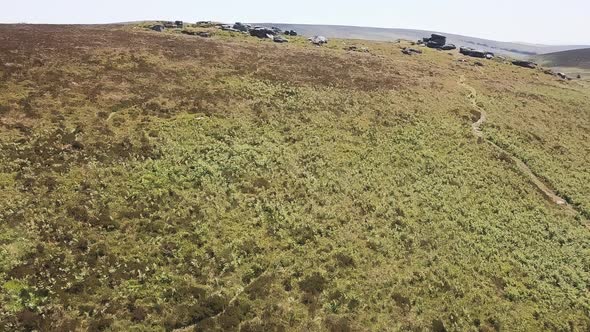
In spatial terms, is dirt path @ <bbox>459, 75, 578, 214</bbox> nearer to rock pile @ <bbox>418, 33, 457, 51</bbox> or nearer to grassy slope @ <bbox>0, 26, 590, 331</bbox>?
grassy slope @ <bbox>0, 26, 590, 331</bbox>

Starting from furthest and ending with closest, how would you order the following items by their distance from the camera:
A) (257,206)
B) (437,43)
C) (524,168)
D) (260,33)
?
(437,43) < (260,33) < (524,168) < (257,206)

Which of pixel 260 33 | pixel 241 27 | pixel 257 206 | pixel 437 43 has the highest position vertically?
pixel 241 27

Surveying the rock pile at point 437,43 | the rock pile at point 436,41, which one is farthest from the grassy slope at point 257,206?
the rock pile at point 436,41

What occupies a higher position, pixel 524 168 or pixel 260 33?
pixel 260 33

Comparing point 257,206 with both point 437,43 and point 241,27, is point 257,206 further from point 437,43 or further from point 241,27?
point 437,43

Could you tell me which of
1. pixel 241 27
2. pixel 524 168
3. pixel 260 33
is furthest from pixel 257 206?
pixel 241 27

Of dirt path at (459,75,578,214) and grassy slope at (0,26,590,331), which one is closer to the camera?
grassy slope at (0,26,590,331)

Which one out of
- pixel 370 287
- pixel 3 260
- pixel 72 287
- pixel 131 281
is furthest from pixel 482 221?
pixel 3 260

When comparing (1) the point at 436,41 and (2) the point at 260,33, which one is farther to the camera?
(1) the point at 436,41

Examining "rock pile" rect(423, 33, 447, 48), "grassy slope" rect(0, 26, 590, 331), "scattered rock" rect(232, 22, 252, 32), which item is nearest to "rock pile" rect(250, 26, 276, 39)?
"scattered rock" rect(232, 22, 252, 32)
